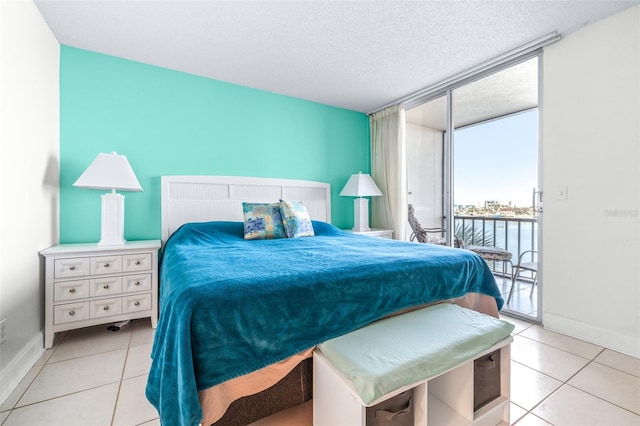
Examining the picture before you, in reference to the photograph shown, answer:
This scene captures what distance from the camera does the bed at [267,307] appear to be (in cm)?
101

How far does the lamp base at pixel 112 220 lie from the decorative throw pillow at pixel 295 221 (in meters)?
1.37

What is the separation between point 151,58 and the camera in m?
2.64

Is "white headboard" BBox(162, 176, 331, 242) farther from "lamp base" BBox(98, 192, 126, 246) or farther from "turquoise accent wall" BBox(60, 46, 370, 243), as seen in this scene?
"lamp base" BBox(98, 192, 126, 246)

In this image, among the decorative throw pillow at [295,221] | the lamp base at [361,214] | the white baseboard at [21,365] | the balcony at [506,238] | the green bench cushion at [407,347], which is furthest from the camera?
the lamp base at [361,214]

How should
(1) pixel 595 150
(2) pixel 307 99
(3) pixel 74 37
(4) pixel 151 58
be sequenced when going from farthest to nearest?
(2) pixel 307 99, (4) pixel 151 58, (3) pixel 74 37, (1) pixel 595 150

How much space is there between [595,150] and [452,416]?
2.17 m

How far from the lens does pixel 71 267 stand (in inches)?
81.4

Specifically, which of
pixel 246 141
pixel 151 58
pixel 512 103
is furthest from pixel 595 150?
pixel 151 58

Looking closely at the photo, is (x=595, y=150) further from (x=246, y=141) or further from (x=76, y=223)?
(x=76, y=223)

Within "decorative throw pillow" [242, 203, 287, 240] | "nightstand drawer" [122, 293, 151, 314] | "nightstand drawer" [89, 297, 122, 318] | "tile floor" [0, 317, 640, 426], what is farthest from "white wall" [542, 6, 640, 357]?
"nightstand drawer" [89, 297, 122, 318]

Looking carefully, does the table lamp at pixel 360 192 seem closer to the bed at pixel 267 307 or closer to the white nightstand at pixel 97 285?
the bed at pixel 267 307

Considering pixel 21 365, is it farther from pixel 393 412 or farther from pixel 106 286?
pixel 393 412

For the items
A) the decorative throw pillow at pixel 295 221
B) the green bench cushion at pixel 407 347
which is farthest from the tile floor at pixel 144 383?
the decorative throw pillow at pixel 295 221

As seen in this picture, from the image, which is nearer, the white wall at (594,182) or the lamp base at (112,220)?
the white wall at (594,182)
